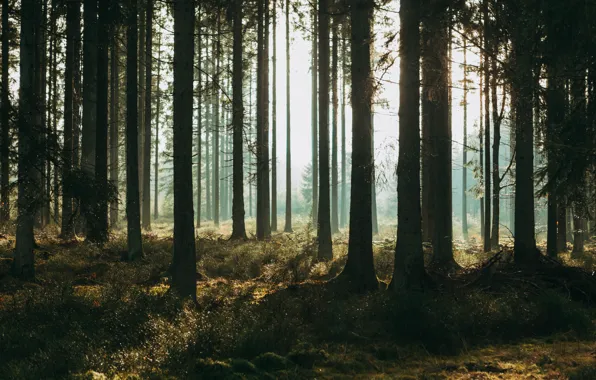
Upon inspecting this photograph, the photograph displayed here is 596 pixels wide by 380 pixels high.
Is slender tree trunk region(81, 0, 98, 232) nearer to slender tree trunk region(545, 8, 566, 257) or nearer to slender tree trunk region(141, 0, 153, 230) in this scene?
slender tree trunk region(141, 0, 153, 230)

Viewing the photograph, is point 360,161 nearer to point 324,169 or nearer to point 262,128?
point 324,169

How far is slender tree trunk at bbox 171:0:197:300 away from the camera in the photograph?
8.75 metres

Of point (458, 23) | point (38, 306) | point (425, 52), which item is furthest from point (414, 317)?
point (458, 23)

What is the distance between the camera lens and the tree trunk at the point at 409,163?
912 cm

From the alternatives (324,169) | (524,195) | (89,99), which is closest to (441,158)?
(524,195)

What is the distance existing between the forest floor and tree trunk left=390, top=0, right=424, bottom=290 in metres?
0.76

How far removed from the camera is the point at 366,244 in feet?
35.0

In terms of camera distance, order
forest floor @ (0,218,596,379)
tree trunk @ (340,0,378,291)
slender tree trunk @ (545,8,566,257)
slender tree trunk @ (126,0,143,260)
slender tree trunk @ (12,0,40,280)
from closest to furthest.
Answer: forest floor @ (0,218,596,379) → slender tree trunk @ (545,8,566,257) → slender tree trunk @ (12,0,40,280) → tree trunk @ (340,0,378,291) → slender tree trunk @ (126,0,143,260)

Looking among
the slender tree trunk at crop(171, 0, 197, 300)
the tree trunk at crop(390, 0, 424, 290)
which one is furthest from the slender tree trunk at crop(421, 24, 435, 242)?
the slender tree trunk at crop(171, 0, 197, 300)

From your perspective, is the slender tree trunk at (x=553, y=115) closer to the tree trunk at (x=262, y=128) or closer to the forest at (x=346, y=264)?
the forest at (x=346, y=264)

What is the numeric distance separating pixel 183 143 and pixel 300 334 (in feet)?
14.0

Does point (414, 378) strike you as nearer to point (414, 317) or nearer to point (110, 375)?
point (414, 317)

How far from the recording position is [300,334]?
6684 mm

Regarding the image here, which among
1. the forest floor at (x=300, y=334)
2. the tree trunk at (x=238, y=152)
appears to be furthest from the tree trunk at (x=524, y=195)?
the tree trunk at (x=238, y=152)
